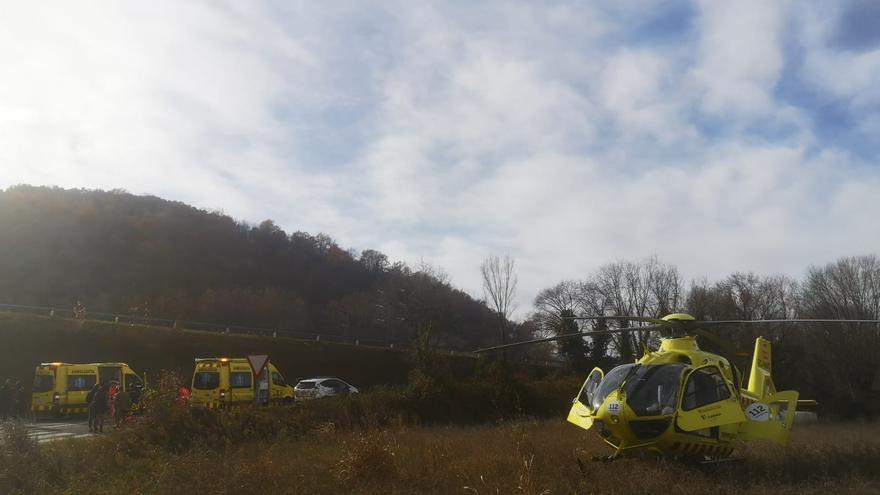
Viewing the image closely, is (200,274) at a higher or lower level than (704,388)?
higher

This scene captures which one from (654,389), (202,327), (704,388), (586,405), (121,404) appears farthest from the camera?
(202,327)

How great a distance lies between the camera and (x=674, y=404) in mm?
11578

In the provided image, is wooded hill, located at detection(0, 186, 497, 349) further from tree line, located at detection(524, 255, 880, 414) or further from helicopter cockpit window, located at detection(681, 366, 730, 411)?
helicopter cockpit window, located at detection(681, 366, 730, 411)

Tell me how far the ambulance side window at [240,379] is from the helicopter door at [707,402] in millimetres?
18936

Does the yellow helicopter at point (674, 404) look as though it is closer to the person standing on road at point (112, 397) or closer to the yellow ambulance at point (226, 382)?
the person standing on road at point (112, 397)

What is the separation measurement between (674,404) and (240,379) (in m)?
19.0

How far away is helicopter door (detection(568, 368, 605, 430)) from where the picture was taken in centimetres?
1257

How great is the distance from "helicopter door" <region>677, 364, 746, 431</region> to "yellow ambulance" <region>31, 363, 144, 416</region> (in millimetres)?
22169

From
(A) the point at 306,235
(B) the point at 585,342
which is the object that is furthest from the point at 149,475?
(A) the point at 306,235

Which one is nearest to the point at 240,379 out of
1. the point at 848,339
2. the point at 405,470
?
the point at 405,470

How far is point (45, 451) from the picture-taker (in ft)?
40.0

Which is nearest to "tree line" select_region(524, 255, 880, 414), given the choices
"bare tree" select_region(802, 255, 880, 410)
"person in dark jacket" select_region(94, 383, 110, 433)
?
"bare tree" select_region(802, 255, 880, 410)

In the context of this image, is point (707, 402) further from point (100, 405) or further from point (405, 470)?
point (100, 405)

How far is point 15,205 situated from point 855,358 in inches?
3522
